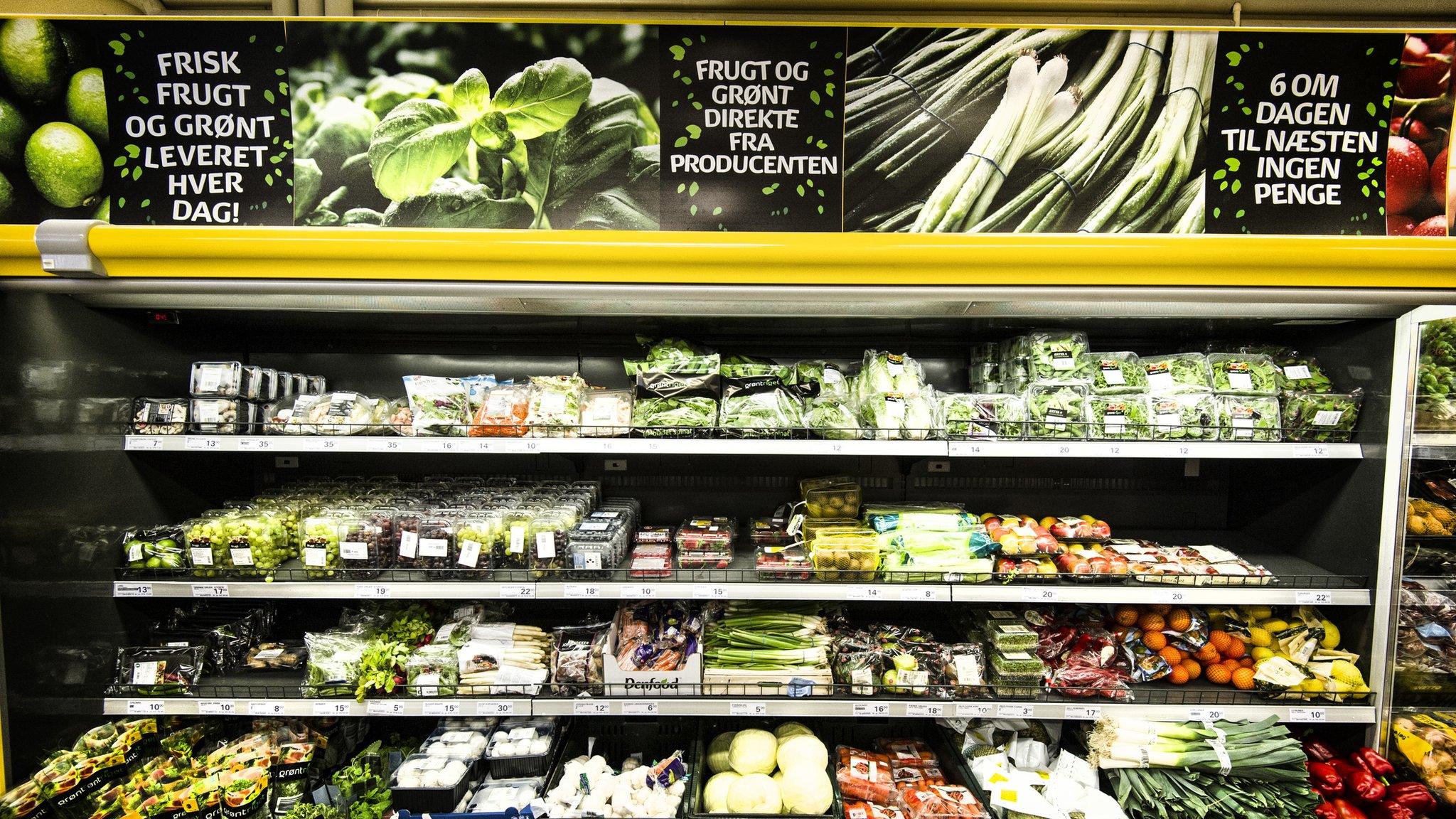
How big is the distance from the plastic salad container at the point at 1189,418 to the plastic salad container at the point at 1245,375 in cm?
8

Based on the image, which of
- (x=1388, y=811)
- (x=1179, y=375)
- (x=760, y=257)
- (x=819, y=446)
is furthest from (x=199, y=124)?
(x=1388, y=811)

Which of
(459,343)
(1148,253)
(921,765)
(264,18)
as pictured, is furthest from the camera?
Answer: (459,343)

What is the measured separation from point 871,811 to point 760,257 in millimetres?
1748

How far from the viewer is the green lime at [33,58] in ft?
5.84

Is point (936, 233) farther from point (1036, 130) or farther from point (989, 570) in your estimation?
point (989, 570)

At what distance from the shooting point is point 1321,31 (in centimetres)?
181

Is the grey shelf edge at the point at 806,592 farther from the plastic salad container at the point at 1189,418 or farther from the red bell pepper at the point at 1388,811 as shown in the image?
the red bell pepper at the point at 1388,811

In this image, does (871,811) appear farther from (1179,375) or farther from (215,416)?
(215,416)

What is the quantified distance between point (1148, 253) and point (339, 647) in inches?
109

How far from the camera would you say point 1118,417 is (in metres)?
1.94

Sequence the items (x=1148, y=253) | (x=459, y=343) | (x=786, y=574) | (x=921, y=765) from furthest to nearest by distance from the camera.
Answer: (x=459, y=343)
(x=921, y=765)
(x=786, y=574)
(x=1148, y=253)

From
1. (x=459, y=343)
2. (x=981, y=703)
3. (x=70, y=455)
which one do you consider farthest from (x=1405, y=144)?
(x=70, y=455)

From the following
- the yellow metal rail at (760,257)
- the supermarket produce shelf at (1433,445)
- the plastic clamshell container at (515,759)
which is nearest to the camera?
the yellow metal rail at (760,257)

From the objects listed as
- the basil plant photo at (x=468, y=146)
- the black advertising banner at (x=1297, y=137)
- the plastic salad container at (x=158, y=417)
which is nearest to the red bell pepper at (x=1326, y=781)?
the black advertising banner at (x=1297, y=137)
